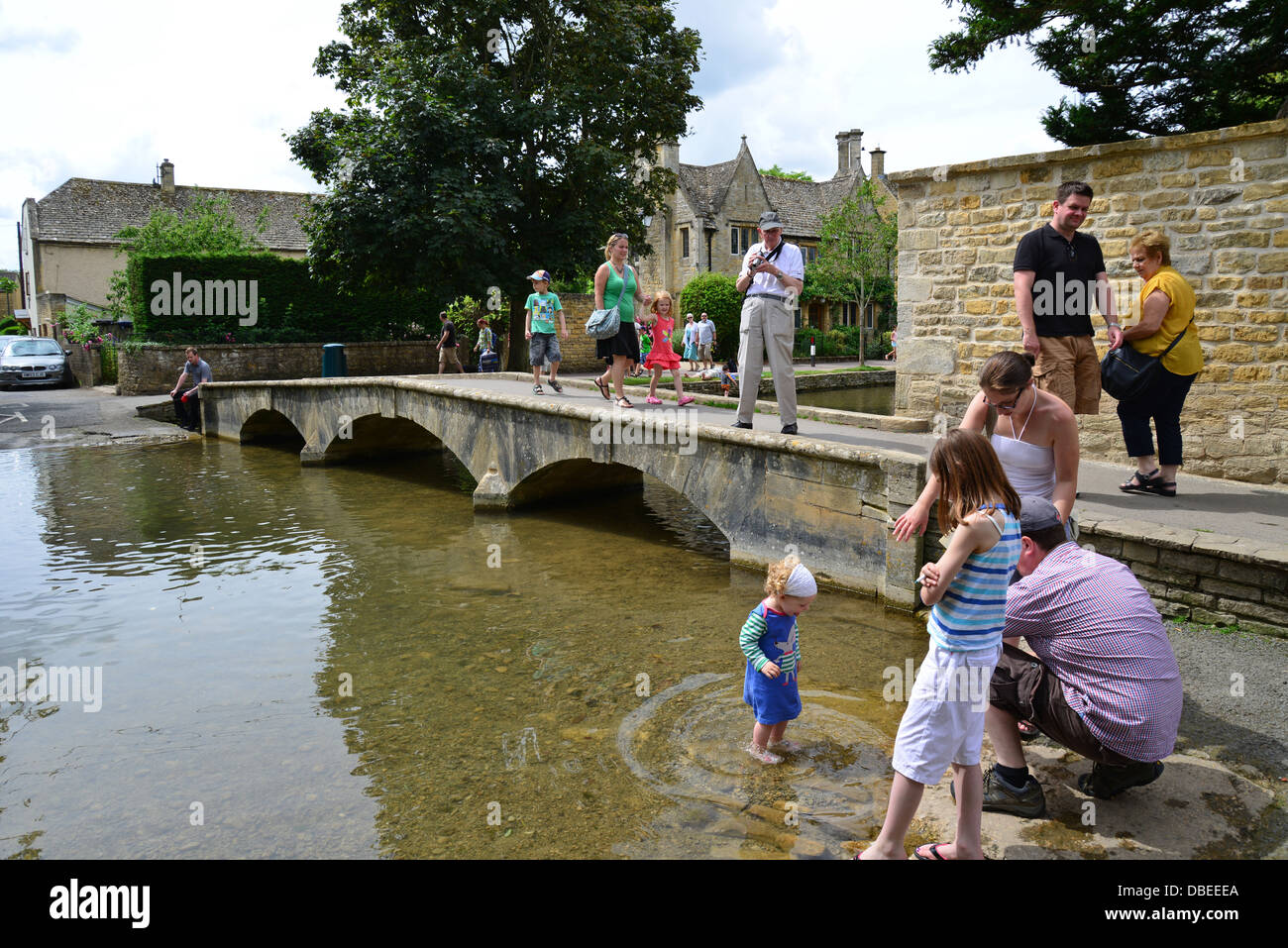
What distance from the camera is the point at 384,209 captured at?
72.3ft

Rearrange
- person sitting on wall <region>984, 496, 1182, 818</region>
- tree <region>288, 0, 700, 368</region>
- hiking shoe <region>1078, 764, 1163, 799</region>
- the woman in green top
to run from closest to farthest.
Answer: person sitting on wall <region>984, 496, 1182, 818</region> → hiking shoe <region>1078, 764, 1163, 799</region> → the woman in green top → tree <region>288, 0, 700, 368</region>

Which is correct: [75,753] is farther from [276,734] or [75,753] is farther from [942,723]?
[942,723]

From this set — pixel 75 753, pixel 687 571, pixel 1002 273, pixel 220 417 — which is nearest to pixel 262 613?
pixel 75 753

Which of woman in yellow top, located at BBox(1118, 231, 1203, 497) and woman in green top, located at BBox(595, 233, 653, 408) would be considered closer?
woman in yellow top, located at BBox(1118, 231, 1203, 497)

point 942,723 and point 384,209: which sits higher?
point 384,209

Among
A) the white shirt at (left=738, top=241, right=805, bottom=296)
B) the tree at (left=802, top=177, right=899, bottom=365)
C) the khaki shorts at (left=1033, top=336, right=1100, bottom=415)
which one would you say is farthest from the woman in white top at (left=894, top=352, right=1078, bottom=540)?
the tree at (left=802, top=177, right=899, bottom=365)

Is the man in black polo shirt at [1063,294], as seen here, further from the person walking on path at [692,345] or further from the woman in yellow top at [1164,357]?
the person walking on path at [692,345]

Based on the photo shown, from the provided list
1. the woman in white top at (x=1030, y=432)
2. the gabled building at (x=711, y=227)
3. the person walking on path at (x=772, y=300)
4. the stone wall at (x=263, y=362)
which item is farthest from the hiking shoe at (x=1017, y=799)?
the gabled building at (x=711, y=227)

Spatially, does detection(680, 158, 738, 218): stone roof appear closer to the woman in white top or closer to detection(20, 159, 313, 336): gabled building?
detection(20, 159, 313, 336): gabled building

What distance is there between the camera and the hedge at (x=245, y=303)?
27.6 metres

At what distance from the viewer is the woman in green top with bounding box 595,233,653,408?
32.9 feet

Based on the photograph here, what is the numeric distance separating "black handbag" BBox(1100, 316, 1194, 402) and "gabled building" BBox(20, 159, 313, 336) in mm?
41241

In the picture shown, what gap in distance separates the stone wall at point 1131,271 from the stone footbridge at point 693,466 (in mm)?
2691

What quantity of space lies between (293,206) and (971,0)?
43.3 m
